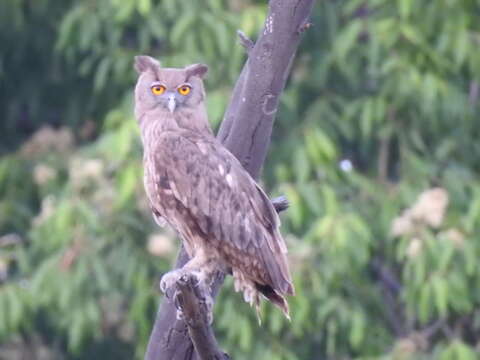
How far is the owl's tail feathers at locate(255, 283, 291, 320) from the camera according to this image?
4.37m

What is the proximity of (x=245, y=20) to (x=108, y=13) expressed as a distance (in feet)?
3.24

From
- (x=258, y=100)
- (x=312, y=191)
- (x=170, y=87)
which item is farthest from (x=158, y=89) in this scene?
(x=312, y=191)

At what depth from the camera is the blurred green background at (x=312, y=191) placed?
7.02m

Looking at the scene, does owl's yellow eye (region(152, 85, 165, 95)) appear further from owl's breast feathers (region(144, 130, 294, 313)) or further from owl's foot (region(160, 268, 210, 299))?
owl's foot (region(160, 268, 210, 299))

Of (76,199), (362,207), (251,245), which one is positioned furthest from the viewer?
(362,207)

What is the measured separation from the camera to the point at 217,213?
4.45 metres

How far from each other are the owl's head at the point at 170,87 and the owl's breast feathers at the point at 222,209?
0.97 feet

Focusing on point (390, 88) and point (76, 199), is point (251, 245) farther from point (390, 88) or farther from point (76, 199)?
point (390, 88)

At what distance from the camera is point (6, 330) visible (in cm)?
→ 731

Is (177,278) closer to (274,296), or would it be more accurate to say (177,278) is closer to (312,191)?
(274,296)

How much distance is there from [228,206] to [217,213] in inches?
1.6

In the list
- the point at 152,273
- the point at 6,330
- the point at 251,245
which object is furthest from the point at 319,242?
the point at 251,245

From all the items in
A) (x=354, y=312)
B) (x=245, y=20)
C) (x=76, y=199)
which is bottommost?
(x=354, y=312)

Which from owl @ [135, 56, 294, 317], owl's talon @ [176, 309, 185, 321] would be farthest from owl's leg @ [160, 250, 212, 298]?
owl's talon @ [176, 309, 185, 321]
